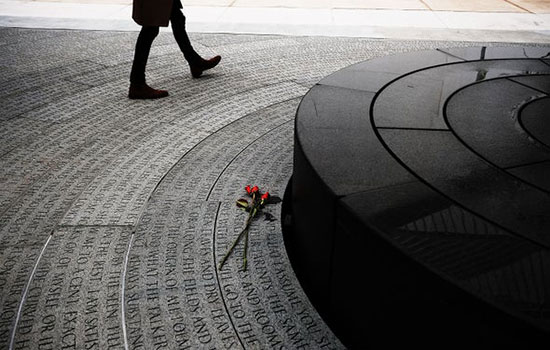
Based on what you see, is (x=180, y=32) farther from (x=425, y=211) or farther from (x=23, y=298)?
(x=425, y=211)

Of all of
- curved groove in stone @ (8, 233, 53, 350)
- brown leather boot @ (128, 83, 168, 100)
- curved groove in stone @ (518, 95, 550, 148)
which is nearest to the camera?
curved groove in stone @ (8, 233, 53, 350)

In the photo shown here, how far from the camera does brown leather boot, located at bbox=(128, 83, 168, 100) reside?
4.70m

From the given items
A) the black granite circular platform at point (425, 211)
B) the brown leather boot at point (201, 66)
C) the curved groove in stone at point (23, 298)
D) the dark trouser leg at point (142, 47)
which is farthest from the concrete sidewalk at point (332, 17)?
the curved groove in stone at point (23, 298)

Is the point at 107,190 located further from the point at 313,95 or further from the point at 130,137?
the point at 313,95

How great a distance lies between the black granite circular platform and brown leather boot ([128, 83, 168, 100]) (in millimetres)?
2220

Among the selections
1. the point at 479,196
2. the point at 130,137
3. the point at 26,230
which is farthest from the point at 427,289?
the point at 130,137

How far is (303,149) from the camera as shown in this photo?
7.60 ft

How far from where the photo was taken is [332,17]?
8672 millimetres

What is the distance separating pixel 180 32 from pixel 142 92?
854mm

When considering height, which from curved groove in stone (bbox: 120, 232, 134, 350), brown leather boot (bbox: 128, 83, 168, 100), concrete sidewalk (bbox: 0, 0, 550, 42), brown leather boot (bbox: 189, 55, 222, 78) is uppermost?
concrete sidewalk (bbox: 0, 0, 550, 42)

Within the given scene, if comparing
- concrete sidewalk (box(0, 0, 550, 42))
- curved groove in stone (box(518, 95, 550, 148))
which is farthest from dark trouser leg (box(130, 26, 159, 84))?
curved groove in stone (box(518, 95, 550, 148))

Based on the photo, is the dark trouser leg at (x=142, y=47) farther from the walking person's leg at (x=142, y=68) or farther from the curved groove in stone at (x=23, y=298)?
the curved groove in stone at (x=23, y=298)

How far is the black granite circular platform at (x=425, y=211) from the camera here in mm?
1480

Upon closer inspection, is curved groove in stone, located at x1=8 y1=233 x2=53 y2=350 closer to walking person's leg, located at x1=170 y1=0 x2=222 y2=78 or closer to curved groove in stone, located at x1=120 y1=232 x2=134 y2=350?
curved groove in stone, located at x1=120 y1=232 x2=134 y2=350
